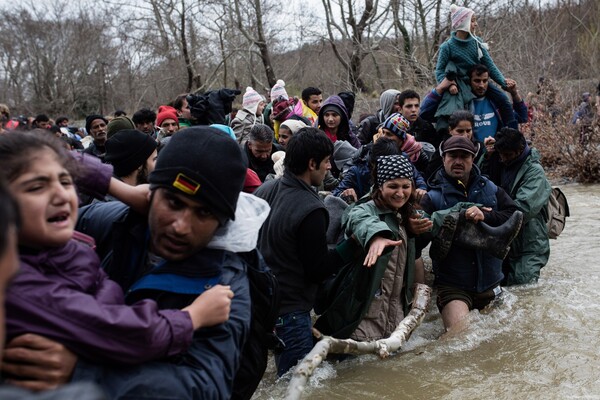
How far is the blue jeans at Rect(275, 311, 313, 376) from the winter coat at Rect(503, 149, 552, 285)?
2.63m

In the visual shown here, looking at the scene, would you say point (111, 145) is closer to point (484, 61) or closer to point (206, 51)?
point (484, 61)

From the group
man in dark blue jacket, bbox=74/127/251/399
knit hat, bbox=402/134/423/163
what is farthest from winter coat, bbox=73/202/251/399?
knit hat, bbox=402/134/423/163

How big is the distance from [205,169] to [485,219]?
3333 millimetres

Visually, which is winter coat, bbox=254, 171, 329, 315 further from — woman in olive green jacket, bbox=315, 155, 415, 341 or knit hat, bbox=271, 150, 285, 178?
knit hat, bbox=271, 150, 285, 178

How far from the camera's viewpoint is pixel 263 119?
8039 mm

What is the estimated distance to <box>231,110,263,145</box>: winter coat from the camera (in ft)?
23.2

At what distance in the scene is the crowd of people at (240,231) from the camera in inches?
58.3

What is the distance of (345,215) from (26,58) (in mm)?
27580

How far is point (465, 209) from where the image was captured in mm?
4527

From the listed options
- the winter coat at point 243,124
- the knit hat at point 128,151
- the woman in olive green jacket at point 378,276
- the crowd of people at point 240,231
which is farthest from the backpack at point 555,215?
the knit hat at point 128,151

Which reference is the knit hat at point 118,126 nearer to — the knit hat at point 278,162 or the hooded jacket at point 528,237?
the knit hat at point 278,162

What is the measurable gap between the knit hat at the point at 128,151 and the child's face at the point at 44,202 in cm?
194

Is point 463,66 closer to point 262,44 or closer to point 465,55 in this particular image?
point 465,55

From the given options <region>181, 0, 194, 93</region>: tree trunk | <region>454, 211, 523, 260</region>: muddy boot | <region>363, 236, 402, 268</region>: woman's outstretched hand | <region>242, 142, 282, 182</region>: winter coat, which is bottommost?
<region>454, 211, 523, 260</region>: muddy boot
